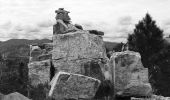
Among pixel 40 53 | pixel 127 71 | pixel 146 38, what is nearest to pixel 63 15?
pixel 40 53

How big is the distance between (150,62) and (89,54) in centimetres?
3097

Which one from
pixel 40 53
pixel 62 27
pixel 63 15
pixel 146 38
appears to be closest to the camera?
pixel 40 53

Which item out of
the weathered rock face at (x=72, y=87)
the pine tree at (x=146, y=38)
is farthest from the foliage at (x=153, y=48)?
the weathered rock face at (x=72, y=87)

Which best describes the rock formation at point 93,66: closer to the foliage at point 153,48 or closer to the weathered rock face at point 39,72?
the weathered rock face at point 39,72

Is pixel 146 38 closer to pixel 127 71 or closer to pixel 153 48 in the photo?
pixel 153 48

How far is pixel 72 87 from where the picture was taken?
16.9 metres

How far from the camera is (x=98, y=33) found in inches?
814

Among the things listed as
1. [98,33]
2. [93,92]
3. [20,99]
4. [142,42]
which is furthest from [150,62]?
[20,99]

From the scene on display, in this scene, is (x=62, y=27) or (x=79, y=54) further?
(x=62, y=27)

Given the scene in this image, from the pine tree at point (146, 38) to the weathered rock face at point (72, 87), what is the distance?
3351 centimetres

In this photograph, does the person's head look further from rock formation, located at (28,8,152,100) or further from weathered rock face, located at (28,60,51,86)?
weathered rock face, located at (28,60,51,86)

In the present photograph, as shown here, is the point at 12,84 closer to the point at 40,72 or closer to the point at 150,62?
the point at 40,72

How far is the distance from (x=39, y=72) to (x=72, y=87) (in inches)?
137

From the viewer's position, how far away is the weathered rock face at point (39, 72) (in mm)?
19594
